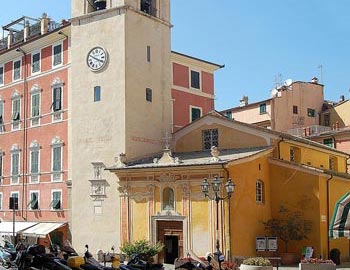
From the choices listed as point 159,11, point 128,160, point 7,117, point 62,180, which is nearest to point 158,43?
point 159,11

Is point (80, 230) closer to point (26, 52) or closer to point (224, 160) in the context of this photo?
point (224, 160)

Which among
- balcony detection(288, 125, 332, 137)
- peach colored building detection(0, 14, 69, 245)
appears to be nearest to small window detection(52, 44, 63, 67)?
peach colored building detection(0, 14, 69, 245)

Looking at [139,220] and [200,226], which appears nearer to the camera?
[200,226]

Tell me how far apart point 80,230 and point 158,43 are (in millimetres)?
13308

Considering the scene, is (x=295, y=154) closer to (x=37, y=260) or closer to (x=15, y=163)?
(x=15, y=163)

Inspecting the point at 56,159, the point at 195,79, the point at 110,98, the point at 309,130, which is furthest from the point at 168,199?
the point at 309,130

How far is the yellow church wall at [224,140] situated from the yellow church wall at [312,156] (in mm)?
2007

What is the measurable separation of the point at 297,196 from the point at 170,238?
7773 mm

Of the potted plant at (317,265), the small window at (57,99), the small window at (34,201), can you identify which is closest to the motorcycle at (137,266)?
the potted plant at (317,265)

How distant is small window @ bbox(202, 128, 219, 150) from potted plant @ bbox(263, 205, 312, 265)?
6.29m

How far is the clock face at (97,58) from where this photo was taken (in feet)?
127

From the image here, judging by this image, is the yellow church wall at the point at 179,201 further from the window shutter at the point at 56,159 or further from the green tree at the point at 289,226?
the window shutter at the point at 56,159

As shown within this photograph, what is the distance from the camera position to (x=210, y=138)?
38438 mm

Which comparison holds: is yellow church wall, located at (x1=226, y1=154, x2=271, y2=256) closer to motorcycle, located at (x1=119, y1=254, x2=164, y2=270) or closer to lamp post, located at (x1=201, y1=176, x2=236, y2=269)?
lamp post, located at (x1=201, y1=176, x2=236, y2=269)
